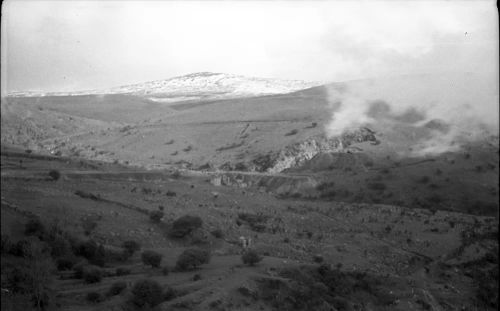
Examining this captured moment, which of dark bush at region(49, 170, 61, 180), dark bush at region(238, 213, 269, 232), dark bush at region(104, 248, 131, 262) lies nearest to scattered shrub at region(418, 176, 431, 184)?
dark bush at region(238, 213, 269, 232)

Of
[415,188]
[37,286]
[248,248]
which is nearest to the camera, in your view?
[37,286]

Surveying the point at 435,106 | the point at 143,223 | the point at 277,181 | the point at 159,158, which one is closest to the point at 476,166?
the point at 143,223

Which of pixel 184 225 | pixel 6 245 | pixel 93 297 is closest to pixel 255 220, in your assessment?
pixel 184 225

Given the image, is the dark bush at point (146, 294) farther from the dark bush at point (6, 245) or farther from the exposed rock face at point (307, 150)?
the exposed rock face at point (307, 150)

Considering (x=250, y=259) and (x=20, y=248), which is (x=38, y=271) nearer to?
(x=20, y=248)

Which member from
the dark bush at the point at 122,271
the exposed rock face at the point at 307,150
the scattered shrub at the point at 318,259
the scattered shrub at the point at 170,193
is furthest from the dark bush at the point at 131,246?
the exposed rock face at the point at 307,150

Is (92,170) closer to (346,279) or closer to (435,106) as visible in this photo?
(346,279)
